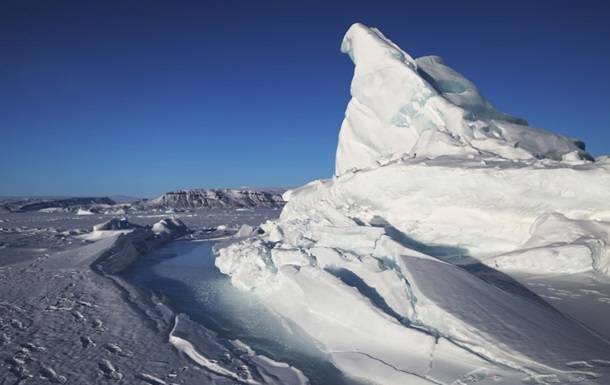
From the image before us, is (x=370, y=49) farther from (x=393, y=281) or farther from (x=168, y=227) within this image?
(x=168, y=227)

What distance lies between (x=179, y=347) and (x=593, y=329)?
5.04 metres

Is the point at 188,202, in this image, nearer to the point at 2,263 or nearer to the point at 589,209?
the point at 2,263

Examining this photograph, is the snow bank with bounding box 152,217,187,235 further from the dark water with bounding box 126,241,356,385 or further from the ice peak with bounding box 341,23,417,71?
the ice peak with bounding box 341,23,417,71

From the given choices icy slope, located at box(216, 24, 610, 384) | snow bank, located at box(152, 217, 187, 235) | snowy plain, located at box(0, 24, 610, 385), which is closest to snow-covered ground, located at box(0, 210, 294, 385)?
snowy plain, located at box(0, 24, 610, 385)

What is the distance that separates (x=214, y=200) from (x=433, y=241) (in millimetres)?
49926

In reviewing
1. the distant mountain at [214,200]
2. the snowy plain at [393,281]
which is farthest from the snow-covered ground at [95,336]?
the distant mountain at [214,200]

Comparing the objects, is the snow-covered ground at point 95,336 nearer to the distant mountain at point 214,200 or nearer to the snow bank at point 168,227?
the snow bank at point 168,227

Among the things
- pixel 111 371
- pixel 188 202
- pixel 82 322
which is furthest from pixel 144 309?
pixel 188 202

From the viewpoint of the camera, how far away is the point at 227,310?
732cm

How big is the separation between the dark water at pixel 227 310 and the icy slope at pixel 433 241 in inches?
10.0

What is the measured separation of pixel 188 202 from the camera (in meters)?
57.3

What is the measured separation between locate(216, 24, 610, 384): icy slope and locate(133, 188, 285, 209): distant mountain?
143ft

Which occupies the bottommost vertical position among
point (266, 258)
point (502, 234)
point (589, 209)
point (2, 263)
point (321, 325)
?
point (2, 263)

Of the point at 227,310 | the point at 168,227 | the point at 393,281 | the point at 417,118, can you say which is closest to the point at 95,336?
the point at 227,310
